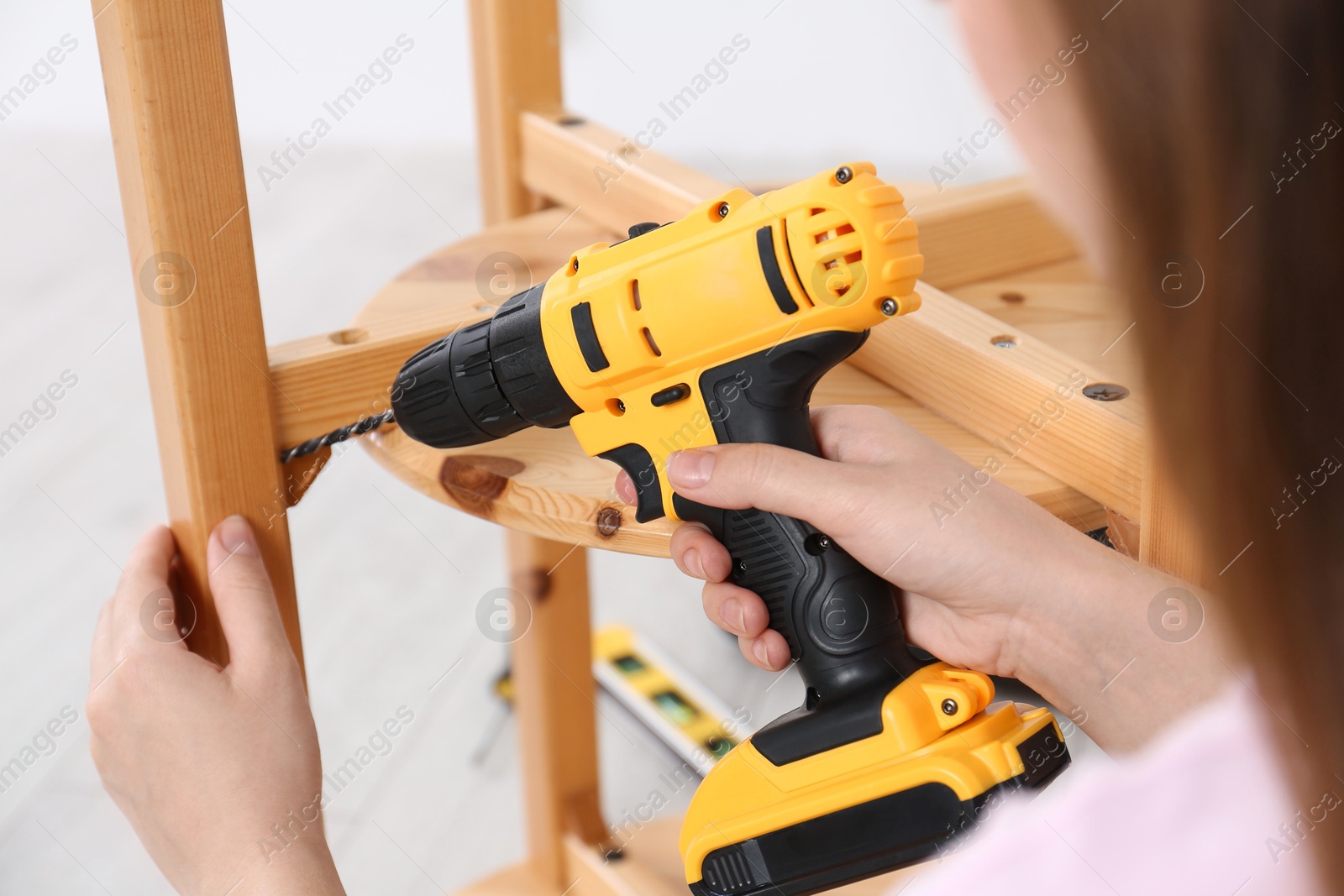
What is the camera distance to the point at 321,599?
1687mm

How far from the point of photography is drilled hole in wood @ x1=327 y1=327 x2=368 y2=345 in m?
0.71

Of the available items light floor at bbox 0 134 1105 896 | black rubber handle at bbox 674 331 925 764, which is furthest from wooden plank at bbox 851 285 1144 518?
light floor at bbox 0 134 1105 896

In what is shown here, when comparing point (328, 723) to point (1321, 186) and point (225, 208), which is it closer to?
point (225, 208)

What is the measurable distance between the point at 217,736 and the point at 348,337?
0.81 feet

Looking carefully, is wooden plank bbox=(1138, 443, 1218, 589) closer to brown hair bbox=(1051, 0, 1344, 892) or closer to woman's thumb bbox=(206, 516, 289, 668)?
brown hair bbox=(1051, 0, 1344, 892)

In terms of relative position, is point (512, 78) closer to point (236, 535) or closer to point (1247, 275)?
point (236, 535)

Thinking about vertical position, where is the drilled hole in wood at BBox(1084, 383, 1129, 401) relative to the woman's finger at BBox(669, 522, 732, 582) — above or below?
above

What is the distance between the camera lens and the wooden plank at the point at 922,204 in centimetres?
81

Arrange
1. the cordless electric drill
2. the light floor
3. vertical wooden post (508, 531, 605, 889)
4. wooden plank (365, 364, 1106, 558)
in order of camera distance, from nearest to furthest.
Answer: the cordless electric drill → wooden plank (365, 364, 1106, 558) → vertical wooden post (508, 531, 605, 889) → the light floor

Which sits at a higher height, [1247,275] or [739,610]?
[1247,275]

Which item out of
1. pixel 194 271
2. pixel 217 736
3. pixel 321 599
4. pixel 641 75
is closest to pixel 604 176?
pixel 194 271

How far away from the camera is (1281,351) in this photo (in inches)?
10.4

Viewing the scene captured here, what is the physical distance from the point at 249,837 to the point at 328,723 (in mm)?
915

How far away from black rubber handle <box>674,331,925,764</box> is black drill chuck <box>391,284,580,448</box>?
8 centimetres
